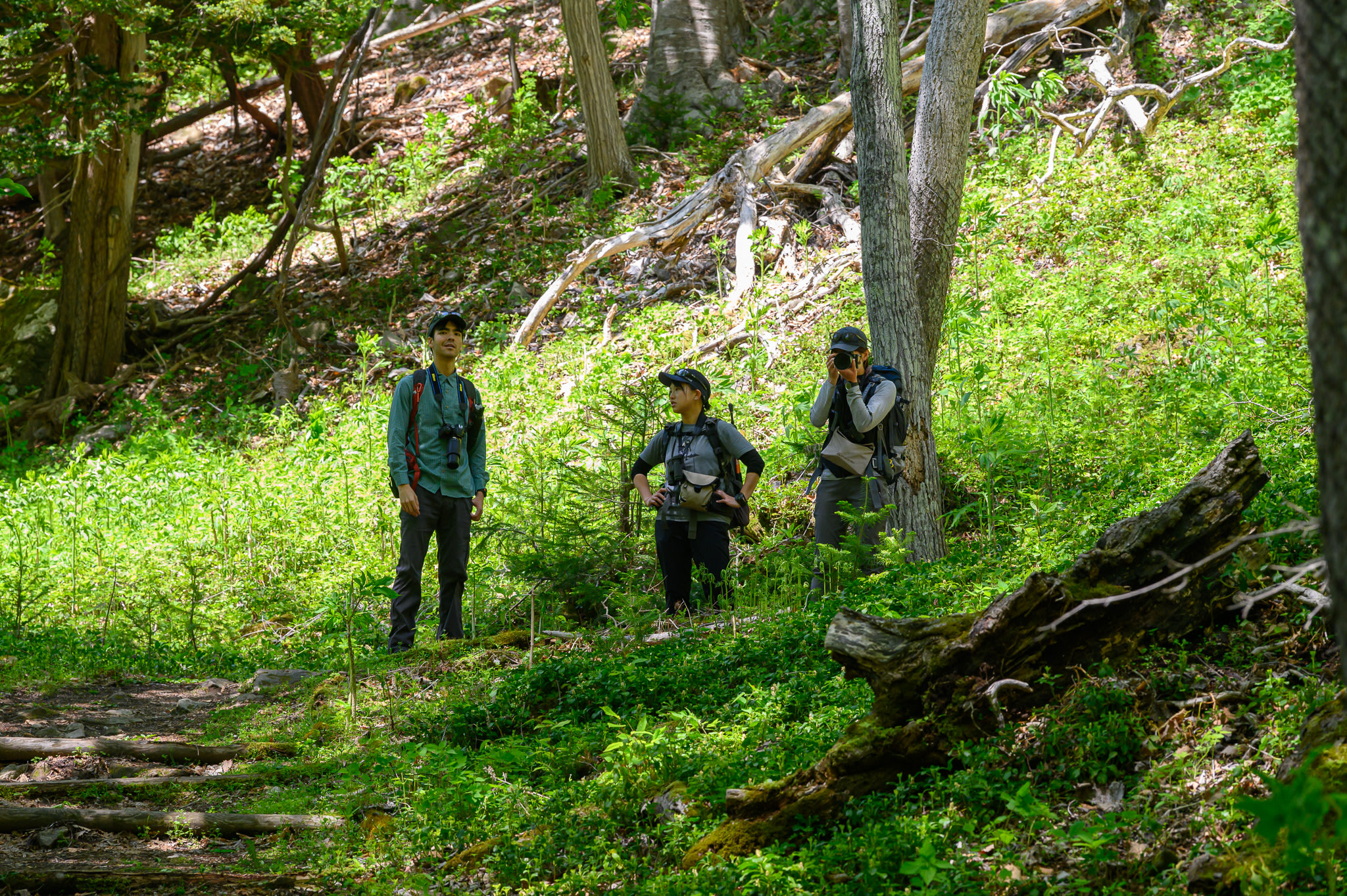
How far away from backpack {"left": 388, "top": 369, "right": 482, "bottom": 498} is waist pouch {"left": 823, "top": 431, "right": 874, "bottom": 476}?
2644 millimetres

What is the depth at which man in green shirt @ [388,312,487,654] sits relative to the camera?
24.2 ft

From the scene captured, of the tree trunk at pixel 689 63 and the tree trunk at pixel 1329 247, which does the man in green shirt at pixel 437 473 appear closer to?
the tree trunk at pixel 1329 247

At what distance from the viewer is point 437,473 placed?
7453mm

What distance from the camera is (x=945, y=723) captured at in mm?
3727

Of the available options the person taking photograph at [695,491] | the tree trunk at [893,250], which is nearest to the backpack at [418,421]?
the person taking photograph at [695,491]

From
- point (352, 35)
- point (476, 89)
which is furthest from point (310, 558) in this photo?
point (476, 89)

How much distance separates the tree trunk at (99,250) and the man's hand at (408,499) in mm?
10749

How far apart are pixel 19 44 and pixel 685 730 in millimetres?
13377

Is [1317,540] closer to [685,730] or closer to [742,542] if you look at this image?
[685,730]

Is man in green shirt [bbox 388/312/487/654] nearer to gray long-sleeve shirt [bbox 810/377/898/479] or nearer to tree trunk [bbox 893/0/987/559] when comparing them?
gray long-sleeve shirt [bbox 810/377/898/479]

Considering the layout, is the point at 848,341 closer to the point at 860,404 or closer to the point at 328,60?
the point at 860,404

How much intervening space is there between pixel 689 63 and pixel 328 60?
7.38 meters

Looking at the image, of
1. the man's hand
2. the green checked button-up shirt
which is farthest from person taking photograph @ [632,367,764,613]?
the man's hand

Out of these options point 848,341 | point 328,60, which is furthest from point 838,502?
point 328,60
